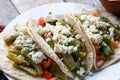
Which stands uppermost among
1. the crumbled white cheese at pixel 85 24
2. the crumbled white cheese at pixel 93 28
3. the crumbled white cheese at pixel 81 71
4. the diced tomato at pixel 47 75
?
the crumbled white cheese at pixel 85 24

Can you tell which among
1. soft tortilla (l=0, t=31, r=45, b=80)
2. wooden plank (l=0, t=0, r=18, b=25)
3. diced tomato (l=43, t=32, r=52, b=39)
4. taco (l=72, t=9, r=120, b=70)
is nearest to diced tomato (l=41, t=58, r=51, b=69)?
soft tortilla (l=0, t=31, r=45, b=80)

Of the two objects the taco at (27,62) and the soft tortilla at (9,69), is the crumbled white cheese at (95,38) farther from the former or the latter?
the soft tortilla at (9,69)

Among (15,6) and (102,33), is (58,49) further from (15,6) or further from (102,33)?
(15,6)

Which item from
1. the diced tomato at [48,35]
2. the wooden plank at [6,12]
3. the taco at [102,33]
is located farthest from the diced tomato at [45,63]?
the wooden plank at [6,12]

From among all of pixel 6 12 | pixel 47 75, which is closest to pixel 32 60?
pixel 47 75

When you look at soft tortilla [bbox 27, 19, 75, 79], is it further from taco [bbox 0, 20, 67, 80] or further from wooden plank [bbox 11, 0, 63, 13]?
wooden plank [bbox 11, 0, 63, 13]
